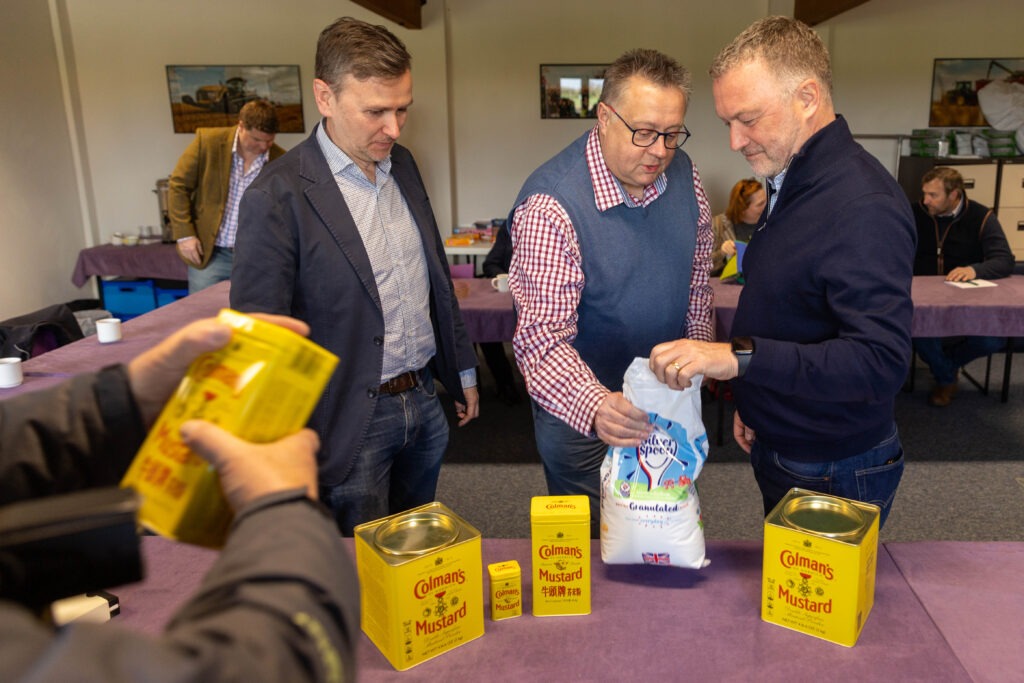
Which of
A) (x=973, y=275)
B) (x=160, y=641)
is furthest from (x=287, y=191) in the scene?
(x=973, y=275)

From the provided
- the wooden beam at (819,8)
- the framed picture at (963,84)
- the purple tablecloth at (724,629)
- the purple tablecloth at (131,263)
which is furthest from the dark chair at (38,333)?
the framed picture at (963,84)

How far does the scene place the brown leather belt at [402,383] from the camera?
181 centimetres

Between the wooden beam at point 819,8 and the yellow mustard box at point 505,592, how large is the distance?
18.3ft

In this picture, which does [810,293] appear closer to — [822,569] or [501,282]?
[822,569]

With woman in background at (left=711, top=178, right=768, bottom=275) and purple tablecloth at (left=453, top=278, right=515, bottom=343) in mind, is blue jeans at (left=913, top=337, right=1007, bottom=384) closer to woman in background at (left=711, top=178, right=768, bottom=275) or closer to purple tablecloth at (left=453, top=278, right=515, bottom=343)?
woman in background at (left=711, top=178, right=768, bottom=275)

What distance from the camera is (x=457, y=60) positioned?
677 cm

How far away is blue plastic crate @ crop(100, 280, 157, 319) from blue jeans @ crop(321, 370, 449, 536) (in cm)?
495

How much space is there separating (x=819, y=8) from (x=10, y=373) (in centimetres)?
593

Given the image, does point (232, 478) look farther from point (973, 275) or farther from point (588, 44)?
point (588, 44)

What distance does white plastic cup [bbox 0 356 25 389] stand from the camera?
7.76 feet

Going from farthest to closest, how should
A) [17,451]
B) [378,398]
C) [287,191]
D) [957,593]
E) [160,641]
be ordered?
[378,398]
[287,191]
[957,593]
[17,451]
[160,641]

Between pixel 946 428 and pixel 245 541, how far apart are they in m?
4.31

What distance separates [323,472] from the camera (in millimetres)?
1738

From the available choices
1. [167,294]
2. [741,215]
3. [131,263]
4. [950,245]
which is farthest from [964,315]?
[131,263]
